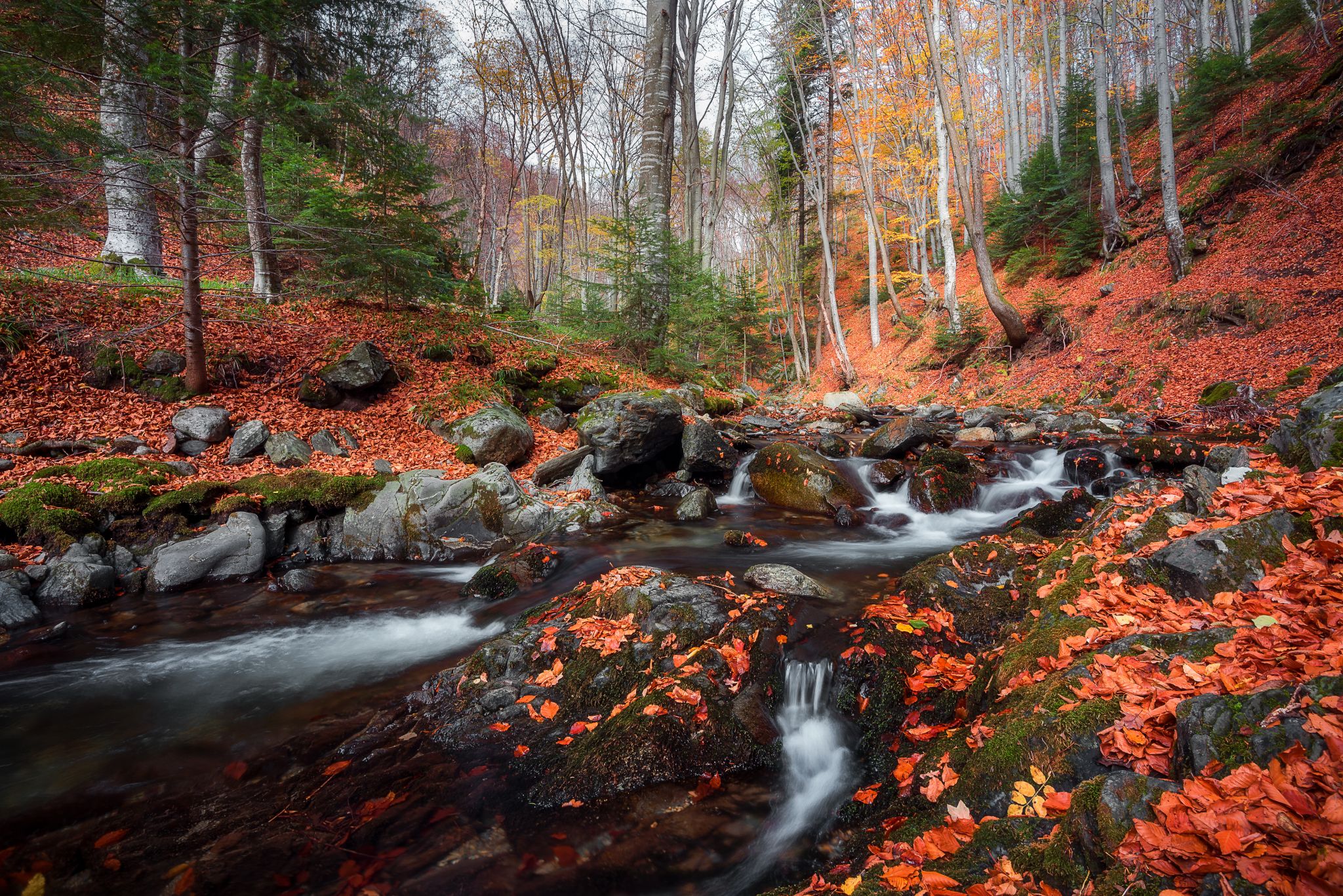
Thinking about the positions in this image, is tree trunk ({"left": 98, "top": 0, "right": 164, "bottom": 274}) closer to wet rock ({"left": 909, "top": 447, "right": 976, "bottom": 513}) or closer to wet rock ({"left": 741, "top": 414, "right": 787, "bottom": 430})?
wet rock ({"left": 909, "top": 447, "right": 976, "bottom": 513})

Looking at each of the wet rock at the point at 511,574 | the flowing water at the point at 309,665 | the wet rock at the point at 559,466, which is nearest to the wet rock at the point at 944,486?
the flowing water at the point at 309,665

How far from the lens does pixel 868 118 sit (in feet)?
63.6

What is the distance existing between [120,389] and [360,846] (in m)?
8.35

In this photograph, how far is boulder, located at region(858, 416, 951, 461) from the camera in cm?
1023

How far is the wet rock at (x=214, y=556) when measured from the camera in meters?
5.92

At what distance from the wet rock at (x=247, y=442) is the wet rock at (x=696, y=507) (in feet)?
20.4

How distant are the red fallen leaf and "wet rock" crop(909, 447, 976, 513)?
29.9ft

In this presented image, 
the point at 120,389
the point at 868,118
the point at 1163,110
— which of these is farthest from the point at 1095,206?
the point at 120,389

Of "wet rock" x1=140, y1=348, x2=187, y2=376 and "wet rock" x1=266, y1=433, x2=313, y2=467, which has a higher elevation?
"wet rock" x1=140, y1=348, x2=187, y2=376

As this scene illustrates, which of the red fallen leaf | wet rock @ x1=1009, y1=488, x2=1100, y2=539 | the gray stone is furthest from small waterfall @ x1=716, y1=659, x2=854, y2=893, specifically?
the gray stone

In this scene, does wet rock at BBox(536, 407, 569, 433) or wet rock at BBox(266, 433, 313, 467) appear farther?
wet rock at BBox(536, 407, 569, 433)

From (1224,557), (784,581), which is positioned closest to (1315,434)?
(1224,557)

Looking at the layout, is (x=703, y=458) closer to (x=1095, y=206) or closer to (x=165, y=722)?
(x=165, y=722)

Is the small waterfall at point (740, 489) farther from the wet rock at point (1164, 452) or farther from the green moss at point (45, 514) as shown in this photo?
the green moss at point (45, 514)
